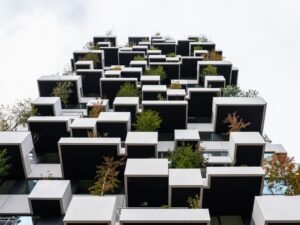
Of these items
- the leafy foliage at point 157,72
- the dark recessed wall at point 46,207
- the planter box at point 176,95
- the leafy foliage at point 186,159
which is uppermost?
the leafy foliage at point 157,72

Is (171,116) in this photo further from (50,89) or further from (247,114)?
(50,89)

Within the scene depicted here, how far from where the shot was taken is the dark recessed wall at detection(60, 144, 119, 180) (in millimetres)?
15406

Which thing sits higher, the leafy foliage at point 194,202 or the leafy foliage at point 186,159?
the leafy foliage at point 186,159

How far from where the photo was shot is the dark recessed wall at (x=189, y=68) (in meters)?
31.2

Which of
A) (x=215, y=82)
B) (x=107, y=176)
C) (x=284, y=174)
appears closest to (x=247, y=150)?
(x=284, y=174)

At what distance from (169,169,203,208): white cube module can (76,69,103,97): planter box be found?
16.1 metres

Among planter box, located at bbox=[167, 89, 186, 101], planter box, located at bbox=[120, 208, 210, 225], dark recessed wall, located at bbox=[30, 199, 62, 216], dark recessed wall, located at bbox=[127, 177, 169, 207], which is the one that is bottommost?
dark recessed wall, located at bbox=[30, 199, 62, 216]

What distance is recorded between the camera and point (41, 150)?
18.7 metres

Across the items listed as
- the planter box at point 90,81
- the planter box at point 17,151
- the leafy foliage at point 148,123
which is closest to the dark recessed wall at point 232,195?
the leafy foliage at point 148,123

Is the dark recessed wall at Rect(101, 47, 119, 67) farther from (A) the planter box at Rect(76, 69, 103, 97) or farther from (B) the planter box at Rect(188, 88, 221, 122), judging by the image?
(B) the planter box at Rect(188, 88, 221, 122)

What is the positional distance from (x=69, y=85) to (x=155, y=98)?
22.4 ft

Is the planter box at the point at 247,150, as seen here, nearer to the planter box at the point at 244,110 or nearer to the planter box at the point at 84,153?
the planter box at the point at 244,110

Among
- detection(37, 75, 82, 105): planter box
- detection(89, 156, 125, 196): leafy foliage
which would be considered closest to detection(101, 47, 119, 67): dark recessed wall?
detection(37, 75, 82, 105): planter box

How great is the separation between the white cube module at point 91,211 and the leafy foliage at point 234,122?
29.0 feet
